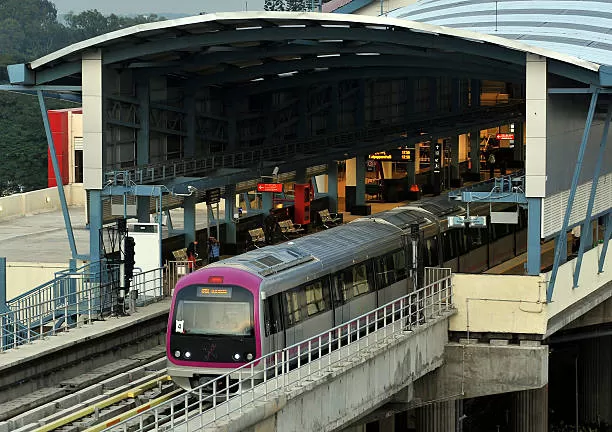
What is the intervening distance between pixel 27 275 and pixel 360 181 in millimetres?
→ 18960

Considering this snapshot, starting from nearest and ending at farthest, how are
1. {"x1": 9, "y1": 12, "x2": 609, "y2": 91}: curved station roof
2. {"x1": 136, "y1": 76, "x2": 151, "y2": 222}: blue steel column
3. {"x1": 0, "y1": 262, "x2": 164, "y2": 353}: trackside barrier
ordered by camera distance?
{"x1": 9, "y1": 12, "x2": 609, "y2": 91}: curved station roof, {"x1": 0, "y1": 262, "x2": 164, "y2": 353}: trackside barrier, {"x1": 136, "y1": 76, "x2": 151, "y2": 222}: blue steel column

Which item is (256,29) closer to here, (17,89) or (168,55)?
(168,55)

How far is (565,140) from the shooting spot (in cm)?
3572

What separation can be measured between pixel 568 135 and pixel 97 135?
12192 mm

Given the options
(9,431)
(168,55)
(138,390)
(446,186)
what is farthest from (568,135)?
(446,186)

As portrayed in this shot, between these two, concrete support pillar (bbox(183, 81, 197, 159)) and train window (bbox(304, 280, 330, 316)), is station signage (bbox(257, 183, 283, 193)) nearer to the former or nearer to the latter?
concrete support pillar (bbox(183, 81, 197, 159))

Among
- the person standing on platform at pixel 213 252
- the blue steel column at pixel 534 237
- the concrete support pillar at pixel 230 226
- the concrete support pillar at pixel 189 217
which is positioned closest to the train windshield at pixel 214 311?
the blue steel column at pixel 534 237

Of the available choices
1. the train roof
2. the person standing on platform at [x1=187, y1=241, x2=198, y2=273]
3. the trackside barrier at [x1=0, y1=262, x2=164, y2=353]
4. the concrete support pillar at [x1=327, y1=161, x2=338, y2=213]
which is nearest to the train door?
the train roof

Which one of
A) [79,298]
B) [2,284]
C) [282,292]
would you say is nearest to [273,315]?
[282,292]

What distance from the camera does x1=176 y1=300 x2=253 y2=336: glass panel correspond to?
87.4 feet

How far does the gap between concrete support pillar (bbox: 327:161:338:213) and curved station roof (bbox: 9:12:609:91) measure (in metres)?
10.7

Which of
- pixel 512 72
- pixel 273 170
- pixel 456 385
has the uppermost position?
pixel 512 72

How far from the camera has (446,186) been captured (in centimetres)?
7050

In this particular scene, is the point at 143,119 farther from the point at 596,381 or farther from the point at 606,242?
the point at 596,381
